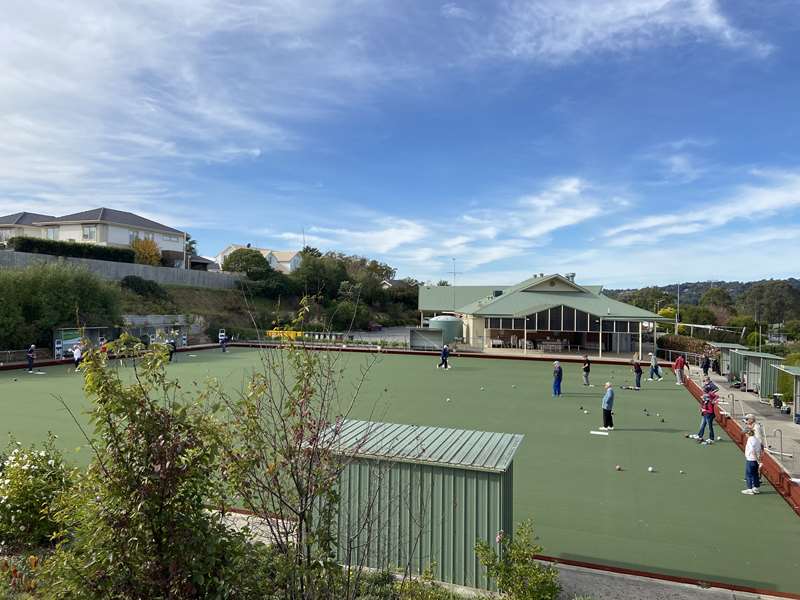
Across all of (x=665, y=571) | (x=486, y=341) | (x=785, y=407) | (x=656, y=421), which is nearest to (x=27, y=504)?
(x=665, y=571)

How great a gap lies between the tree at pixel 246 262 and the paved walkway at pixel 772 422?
41.3 meters

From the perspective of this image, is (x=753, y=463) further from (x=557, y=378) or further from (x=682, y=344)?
(x=682, y=344)

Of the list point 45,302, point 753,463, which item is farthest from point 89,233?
point 753,463

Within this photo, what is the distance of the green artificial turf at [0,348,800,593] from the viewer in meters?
6.29

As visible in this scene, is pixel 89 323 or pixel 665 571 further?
pixel 89 323

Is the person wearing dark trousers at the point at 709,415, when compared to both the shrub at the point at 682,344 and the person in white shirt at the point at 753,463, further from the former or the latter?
the shrub at the point at 682,344

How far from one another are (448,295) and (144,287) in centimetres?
2419

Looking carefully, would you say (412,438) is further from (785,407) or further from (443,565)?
(785,407)

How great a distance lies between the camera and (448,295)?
4350 centimetres

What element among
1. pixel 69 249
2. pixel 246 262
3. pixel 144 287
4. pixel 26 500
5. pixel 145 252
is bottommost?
pixel 26 500

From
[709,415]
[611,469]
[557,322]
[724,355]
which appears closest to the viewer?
[611,469]

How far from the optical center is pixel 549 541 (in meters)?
6.66

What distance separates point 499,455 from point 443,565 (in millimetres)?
1308

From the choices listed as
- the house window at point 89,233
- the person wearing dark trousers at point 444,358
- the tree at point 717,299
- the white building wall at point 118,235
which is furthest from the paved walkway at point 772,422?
the tree at point 717,299
